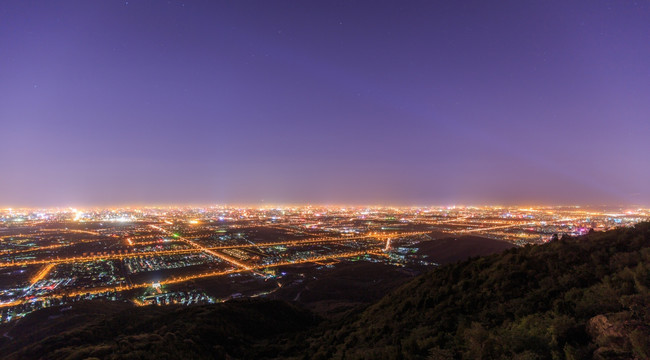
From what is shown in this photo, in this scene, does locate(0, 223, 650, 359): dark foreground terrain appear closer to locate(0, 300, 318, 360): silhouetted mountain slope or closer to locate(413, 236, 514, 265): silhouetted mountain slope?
locate(0, 300, 318, 360): silhouetted mountain slope

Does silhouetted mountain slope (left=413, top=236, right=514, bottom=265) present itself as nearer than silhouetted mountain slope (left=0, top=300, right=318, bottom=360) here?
No

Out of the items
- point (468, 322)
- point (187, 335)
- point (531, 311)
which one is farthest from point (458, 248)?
point (531, 311)

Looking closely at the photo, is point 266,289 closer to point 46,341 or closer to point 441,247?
point 46,341

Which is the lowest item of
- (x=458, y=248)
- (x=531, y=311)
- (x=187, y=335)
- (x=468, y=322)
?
(x=458, y=248)

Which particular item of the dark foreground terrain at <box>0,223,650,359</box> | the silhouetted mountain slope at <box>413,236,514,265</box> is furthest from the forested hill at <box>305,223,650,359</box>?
the silhouetted mountain slope at <box>413,236,514,265</box>

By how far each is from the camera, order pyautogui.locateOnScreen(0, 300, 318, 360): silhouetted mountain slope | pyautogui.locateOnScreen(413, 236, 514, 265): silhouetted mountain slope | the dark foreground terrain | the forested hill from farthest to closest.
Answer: pyautogui.locateOnScreen(413, 236, 514, 265): silhouetted mountain slope → pyautogui.locateOnScreen(0, 300, 318, 360): silhouetted mountain slope → the dark foreground terrain → the forested hill

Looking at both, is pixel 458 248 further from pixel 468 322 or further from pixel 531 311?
pixel 531 311

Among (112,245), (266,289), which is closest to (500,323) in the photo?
(266,289)
